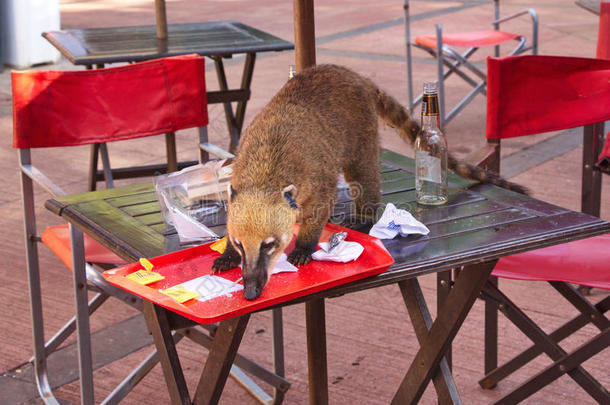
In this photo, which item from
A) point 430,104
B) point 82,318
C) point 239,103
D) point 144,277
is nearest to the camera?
point 144,277

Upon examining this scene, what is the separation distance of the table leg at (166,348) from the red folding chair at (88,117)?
2.68ft

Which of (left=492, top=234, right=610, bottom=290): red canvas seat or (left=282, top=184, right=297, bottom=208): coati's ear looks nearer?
(left=282, top=184, right=297, bottom=208): coati's ear

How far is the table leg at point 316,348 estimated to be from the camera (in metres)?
2.49

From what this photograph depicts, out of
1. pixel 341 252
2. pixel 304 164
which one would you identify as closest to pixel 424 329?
pixel 341 252

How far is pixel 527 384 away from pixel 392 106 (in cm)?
104

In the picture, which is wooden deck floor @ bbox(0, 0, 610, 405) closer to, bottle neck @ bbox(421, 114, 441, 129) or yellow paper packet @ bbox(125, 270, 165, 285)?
bottle neck @ bbox(421, 114, 441, 129)

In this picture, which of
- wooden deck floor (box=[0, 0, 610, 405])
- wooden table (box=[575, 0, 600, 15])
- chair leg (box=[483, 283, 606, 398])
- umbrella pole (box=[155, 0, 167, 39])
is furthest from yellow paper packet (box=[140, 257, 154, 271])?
wooden table (box=[575, 0, 600, 15])

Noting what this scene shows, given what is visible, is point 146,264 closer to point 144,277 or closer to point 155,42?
point 144,277

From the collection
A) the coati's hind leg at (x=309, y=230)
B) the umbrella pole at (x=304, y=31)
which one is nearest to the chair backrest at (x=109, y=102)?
the umbrella pole at (x=304, y=31)

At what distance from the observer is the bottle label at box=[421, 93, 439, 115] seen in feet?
7.77

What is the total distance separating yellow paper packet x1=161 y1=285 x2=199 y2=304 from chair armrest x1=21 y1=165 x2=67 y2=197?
1037 mm

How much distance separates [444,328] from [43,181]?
1541 mm

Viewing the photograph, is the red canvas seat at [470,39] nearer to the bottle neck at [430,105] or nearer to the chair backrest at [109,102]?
the chair backrest at [109,102]

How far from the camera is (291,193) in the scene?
2.00m
